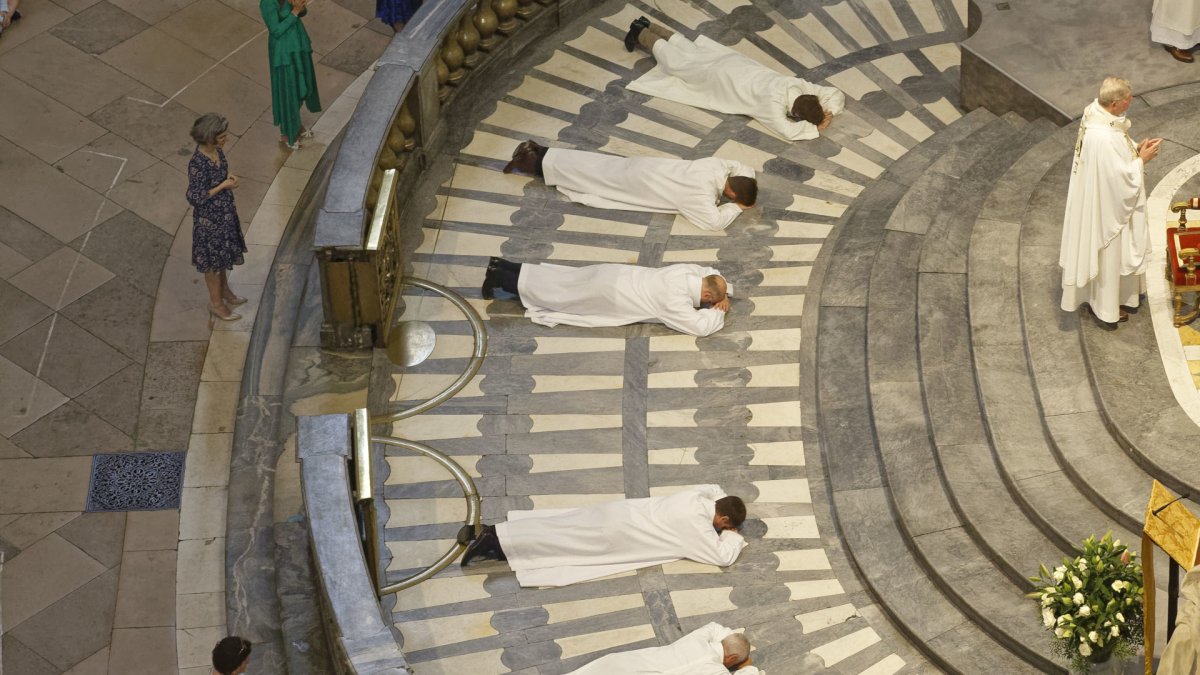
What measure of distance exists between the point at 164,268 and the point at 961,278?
5.37m

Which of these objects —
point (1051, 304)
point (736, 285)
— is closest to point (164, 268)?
point (736, 285)

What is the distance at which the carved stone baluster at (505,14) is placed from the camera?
1384 cm

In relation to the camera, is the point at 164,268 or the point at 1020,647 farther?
the point at 164,268

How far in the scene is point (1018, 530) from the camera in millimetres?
10133

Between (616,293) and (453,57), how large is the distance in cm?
254

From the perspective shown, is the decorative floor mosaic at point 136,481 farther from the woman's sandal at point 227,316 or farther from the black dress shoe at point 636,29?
the black dress shoe at point 636,29

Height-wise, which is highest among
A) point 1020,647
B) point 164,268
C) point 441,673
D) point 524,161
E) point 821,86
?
point 821,86

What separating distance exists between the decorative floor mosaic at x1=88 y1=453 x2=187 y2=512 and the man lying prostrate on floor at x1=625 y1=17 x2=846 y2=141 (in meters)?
4.77

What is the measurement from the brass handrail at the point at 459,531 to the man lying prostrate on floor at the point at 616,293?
1358 mm

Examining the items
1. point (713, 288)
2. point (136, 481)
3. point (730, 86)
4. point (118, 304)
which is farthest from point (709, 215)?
point (136, 481)

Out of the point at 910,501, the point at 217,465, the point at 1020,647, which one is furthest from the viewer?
the point at 217,465

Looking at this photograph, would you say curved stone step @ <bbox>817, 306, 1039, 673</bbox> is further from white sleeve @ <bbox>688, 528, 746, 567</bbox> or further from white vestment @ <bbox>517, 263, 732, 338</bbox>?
white vestment @ <bbox>517, 263, 732, 338</bbox>

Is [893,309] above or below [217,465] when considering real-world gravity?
above

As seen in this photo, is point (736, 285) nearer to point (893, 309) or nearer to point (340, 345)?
point (893, 309)
